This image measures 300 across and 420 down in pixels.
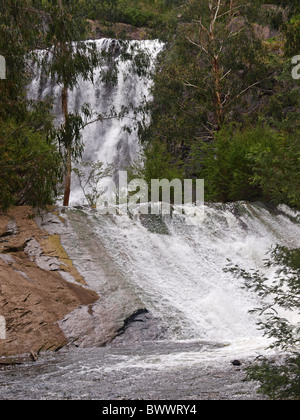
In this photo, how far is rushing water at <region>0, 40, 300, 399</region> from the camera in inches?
213

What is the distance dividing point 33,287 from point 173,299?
2.62m

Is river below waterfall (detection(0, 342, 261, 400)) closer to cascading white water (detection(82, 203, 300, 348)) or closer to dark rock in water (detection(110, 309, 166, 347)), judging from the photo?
dark rock in water (detection(110, 309, 166, 347))

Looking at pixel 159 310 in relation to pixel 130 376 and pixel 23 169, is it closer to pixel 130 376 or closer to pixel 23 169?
pixel 130 376

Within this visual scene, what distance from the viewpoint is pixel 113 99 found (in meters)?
24.6

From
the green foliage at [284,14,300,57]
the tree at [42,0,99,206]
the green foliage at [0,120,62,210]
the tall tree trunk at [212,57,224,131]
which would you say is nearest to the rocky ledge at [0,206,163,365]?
the green foliage at [0,120,62,210]

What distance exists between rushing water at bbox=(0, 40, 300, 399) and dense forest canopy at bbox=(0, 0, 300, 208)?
1.39m

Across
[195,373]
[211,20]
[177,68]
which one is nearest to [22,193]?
[195,373]

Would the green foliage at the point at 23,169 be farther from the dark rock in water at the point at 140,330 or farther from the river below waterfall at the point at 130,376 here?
the river below waterfall at the point at 130,376

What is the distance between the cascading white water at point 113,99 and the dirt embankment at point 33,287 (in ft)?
38.5

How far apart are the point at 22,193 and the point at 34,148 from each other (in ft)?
3.97

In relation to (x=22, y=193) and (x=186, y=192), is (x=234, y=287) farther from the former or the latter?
(x=186, y=192)

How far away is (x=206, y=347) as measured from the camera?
7543 mm

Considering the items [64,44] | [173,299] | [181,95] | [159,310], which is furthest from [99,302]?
[181,95]

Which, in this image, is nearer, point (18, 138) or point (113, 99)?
point (18, 138)
